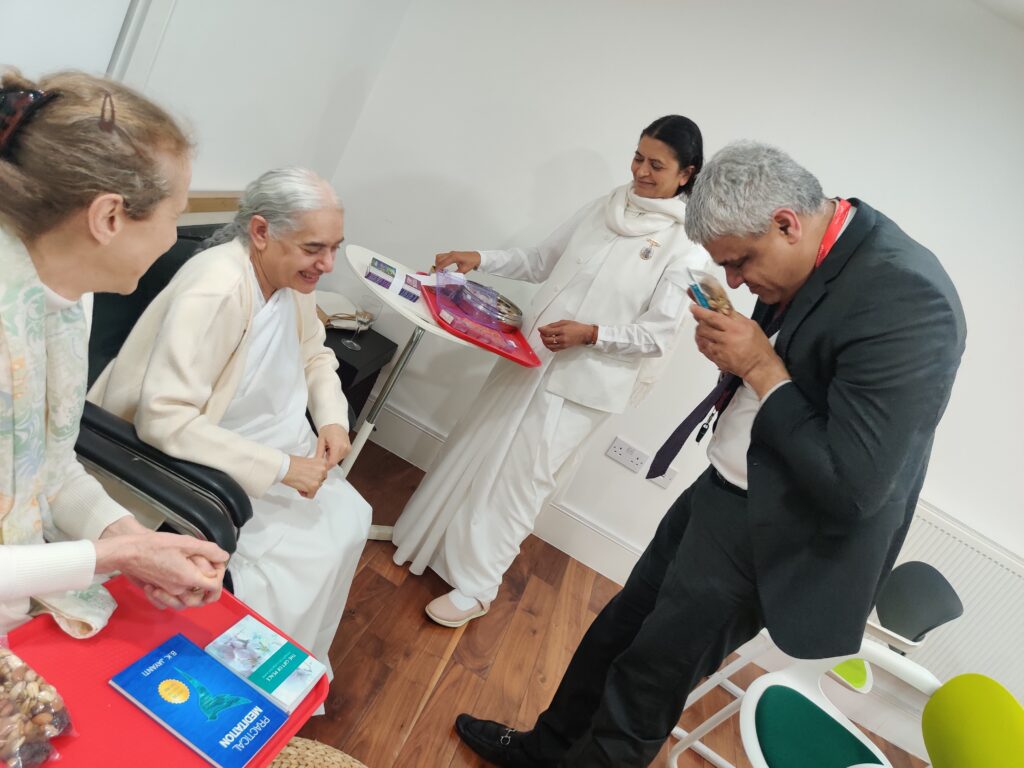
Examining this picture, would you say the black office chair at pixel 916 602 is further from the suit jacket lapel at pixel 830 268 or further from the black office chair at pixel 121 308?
the black office chair at pixel 121 308

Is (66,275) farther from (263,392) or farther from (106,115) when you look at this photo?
(263,392)

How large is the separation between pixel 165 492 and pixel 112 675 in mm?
439

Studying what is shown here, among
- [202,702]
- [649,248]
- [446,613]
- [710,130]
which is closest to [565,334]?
[649,248]

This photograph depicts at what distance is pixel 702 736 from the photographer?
2275 millimetres

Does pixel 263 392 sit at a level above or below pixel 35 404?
below

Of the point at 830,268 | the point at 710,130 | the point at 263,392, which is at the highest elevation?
the point at 710,130

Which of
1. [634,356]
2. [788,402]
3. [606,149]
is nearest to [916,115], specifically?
[606,149]

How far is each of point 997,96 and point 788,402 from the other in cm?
216

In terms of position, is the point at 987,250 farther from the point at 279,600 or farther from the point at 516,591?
the point at 279,600

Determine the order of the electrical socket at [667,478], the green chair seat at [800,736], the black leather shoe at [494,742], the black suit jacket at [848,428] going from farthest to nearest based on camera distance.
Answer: the electrical socket at [667,478]
the black leather shoe at [494,742]
the green chair seat at [800,736]
the black suit jacket at [848,428]

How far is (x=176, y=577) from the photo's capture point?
93 cm

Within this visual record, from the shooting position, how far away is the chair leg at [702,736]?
1969 millimetres

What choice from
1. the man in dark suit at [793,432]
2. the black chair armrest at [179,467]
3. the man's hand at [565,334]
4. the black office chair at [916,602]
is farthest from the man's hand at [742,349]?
the black office chair at [916,602]

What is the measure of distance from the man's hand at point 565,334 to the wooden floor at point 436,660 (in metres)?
1.05
